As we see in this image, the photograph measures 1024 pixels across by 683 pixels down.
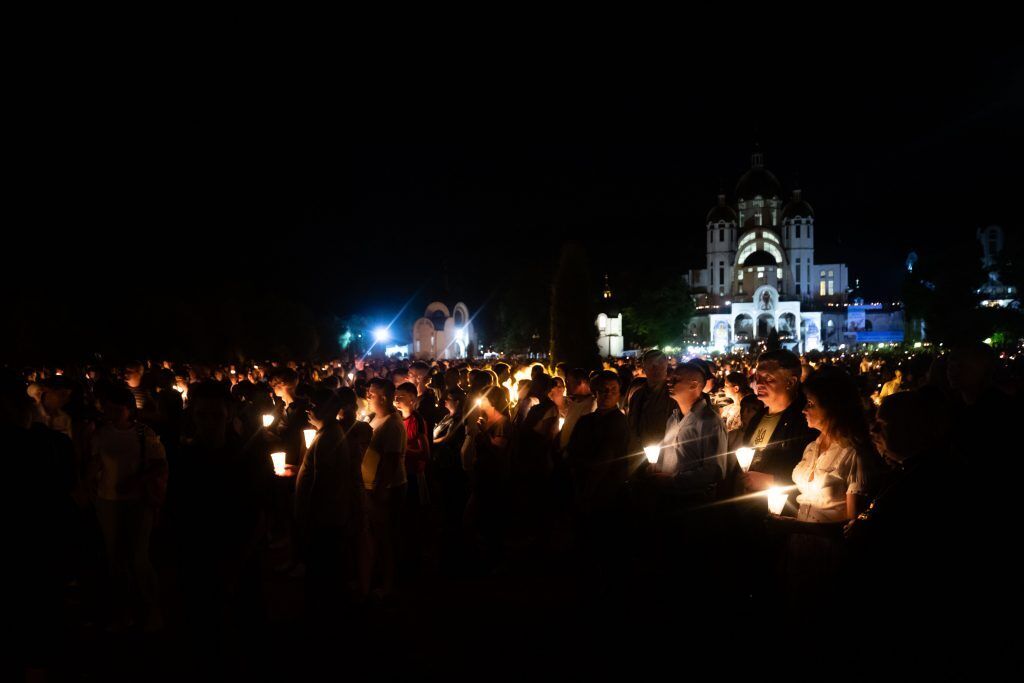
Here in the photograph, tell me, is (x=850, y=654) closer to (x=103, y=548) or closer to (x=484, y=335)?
(x=103, y=548)

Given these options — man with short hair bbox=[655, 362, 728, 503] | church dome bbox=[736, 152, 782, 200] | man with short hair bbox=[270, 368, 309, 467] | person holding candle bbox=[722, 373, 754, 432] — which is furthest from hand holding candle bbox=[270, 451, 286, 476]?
church dome bbox=[736, 152, 782, 200]

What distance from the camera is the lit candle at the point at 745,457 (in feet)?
15.6

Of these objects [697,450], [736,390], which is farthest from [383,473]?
[736,390]

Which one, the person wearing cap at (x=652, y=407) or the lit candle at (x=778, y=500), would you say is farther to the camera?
the person wearing cap at (x=652, y=407)

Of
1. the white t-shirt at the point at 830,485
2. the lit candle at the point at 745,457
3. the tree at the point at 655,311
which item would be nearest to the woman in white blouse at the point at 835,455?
the white t-shirt at the point at 830,485

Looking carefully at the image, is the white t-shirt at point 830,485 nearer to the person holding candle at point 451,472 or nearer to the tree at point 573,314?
the person holding candle at point 451,472

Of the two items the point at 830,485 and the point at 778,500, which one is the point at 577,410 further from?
the point at 830,485

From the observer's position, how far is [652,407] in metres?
7.14

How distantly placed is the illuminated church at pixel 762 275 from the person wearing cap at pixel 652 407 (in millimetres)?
76557

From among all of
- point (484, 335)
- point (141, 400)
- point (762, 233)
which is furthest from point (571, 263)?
point (762, 233)

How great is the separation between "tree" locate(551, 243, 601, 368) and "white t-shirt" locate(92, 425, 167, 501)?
58.2 ft

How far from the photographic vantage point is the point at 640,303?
2985 inches

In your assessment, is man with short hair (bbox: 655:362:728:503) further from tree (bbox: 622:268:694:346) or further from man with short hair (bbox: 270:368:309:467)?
tree (bbox: 622:268:694:346)

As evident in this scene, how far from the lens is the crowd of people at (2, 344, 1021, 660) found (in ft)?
10.2
